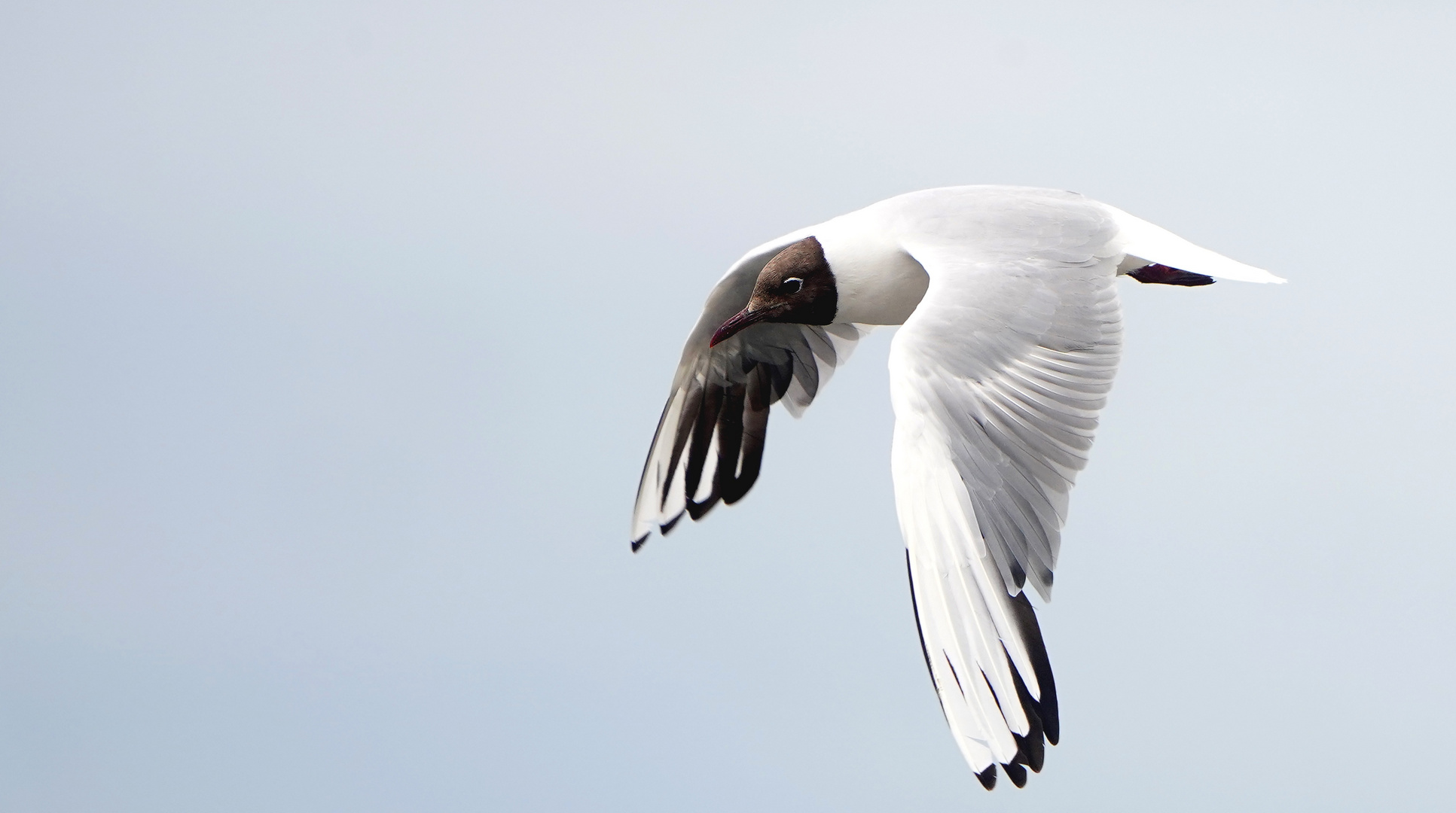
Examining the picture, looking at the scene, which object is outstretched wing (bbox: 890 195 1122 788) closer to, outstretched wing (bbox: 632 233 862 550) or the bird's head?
the bird's head

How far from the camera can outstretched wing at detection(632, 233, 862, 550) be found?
4.00 m

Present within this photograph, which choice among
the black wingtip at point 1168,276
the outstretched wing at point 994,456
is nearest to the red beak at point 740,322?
the outstretched wing at point 994,456

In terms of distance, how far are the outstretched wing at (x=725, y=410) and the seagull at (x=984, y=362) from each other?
0.24 feet

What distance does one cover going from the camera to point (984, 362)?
2904 mm

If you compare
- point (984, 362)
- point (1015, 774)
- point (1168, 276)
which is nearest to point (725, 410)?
point (1168, 276)

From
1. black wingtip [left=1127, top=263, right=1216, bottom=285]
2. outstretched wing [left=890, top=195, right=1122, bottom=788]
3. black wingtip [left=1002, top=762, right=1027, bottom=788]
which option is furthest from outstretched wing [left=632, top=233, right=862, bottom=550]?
black wingtip [left=1002, top=762, right=1027, bottom=788]

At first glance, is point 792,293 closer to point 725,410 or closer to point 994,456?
point 725,410

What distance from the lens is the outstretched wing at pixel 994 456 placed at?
8.79 ft

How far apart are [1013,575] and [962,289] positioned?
1.94 ft

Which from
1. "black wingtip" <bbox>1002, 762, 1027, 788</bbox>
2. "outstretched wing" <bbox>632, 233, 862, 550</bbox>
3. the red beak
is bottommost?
"black wingtip" <bbox>1002, 762, 1027, 788</bbox>

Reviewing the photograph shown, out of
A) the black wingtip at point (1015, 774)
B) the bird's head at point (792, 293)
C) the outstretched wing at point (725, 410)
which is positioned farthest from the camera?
the outstretched wing at point (725, 410)

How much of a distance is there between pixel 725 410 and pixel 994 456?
1.32m

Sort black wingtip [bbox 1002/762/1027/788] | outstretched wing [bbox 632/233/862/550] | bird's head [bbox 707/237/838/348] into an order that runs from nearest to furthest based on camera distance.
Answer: black wingtip [bbox 1002/762/1027/788] < bird's head [bbox 707/237/838/348] < outstretched wing [bbox 632/233/862/550]

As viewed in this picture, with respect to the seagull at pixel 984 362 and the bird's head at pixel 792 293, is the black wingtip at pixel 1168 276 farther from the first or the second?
the bird's head at pixel 792 293
